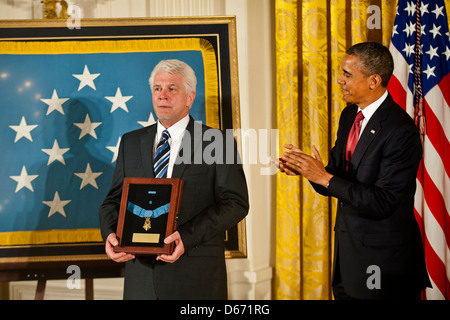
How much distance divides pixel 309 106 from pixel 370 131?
3.09ft

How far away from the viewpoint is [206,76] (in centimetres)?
282

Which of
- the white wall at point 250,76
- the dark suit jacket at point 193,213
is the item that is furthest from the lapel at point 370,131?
the white wall at point 250,76

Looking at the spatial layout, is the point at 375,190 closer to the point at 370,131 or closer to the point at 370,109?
the point at 370,131

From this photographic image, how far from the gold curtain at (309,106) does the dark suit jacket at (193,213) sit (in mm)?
798

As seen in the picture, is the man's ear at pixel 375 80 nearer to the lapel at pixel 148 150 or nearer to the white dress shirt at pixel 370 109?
the white dress shirt at pixel 370 109

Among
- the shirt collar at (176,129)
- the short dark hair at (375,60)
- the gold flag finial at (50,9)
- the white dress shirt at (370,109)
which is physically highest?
the gold flag finial at (50,9)

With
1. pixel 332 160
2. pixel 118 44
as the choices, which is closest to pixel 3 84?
pixel 118 44

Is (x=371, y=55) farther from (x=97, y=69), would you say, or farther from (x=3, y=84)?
(x=3, y=84)

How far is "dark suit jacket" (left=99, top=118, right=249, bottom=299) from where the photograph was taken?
215cm

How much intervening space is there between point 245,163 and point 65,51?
1.45 metres

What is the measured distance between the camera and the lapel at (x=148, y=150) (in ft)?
7.38

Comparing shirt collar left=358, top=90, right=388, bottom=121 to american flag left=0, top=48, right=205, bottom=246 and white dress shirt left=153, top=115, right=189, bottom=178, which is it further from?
american flag left=0, top=48, right=205, bottom=246

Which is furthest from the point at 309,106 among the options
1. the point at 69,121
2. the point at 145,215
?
the point at 69,121

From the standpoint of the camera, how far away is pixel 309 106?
2.94 metres
